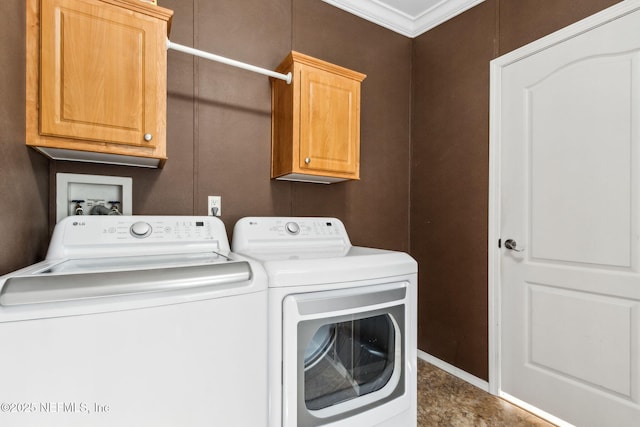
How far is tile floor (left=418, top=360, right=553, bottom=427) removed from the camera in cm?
178

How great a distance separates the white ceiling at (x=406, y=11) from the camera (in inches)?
90.7

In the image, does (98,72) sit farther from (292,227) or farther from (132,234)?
(292,227)

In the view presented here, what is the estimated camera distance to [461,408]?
1916 mm

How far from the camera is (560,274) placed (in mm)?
1761

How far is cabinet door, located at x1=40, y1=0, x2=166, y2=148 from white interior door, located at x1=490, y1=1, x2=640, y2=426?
2.06 m

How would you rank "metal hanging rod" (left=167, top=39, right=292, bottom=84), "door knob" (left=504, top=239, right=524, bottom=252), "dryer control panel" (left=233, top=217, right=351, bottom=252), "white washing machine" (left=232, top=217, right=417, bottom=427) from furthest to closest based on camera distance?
1. "door knob" (left=504, top=239, right=524, bottom=252)
2. "dryer control panel" (left=233, top=217, right=351, bottom=252)
3. "metal hanging rod" (left=167, top=39, right=292, bottom=84)
4. "white washing machine" (left=232, top=217, right=417, bottom=427)

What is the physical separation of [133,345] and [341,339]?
31.7 inches

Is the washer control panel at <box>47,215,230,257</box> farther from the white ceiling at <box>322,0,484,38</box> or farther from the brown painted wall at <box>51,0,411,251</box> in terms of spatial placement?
the white ceiling at <box>322,0,484,38</box>

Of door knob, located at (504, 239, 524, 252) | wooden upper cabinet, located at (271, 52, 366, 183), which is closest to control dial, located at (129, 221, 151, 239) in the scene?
wooden upper cabinet, located at (271, 52, 366, 183)

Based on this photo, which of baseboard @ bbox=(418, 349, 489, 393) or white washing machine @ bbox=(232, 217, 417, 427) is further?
baseboard @ bbox=(418, 349, 489, 393)

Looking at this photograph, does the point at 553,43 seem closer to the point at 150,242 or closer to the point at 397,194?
the point at 397,194

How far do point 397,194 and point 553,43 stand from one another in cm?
136

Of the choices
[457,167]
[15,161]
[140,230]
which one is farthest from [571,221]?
[15,161]

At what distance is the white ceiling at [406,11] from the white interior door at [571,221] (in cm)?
63
